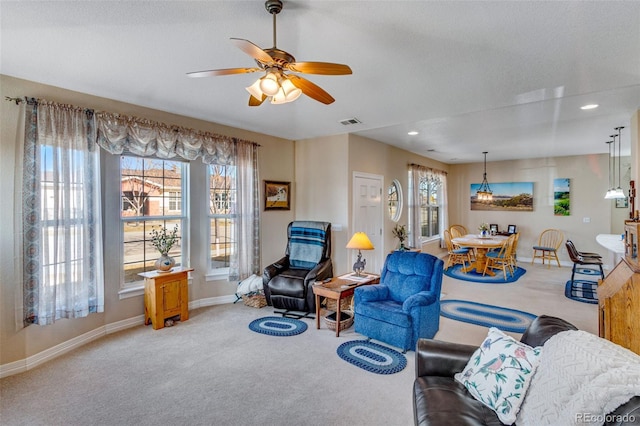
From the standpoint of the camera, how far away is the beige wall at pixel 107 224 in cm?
280

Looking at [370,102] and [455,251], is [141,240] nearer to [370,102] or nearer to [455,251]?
[370,102]

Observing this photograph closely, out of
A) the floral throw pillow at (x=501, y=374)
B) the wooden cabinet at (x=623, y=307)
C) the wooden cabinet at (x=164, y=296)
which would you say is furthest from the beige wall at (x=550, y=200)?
the wooden cabinet at (x=164, y=296)

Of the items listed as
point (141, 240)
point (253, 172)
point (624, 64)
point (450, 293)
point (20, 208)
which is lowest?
point (450, 293)

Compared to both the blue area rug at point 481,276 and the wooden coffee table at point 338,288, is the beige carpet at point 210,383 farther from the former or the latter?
the blue area rug at point 481,276

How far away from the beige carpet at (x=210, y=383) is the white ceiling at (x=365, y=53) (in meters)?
2.69

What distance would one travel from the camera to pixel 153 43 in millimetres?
2295

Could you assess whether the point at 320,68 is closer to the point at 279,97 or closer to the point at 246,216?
the point at 279,97

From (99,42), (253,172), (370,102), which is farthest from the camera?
(253,172)

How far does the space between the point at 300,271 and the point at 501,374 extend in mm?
3198

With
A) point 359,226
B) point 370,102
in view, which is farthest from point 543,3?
point 359,226

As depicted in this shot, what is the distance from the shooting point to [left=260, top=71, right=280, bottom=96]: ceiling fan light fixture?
6.25ft

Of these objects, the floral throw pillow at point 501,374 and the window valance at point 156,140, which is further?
the window valance at point 156,140

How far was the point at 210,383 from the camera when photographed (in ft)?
8.41

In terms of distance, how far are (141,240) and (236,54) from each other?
273 centimetres
